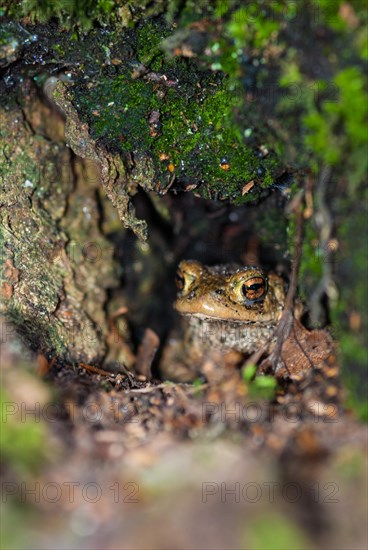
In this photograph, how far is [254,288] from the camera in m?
3.67

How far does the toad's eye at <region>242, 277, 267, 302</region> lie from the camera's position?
3.65 metres

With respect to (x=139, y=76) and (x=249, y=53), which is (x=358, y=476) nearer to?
(x=249, y=53)

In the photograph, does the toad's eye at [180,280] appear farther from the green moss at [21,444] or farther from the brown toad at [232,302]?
the green moss at [21,444]

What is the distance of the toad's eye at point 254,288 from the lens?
3650mm

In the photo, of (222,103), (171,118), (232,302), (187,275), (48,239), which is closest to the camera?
(222,103)

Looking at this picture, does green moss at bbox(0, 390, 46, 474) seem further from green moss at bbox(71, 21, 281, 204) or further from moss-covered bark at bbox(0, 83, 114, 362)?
green moss at bbox(71, 21, 281, 204)

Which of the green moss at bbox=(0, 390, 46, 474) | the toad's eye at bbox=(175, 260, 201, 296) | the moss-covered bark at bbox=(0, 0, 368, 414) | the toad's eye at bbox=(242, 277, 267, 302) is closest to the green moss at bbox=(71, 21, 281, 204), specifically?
the moss-covered bark at bbox=(0, 0, 368, 414)

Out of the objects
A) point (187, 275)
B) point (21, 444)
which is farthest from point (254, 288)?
point (21, 444)

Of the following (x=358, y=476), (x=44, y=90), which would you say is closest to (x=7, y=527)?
(x=358, y=476)

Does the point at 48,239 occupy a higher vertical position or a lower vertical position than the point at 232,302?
higher

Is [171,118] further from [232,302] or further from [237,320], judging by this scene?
[237,320]

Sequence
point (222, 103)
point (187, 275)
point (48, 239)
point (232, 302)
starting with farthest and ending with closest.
Result: point (187, 275) < point (232, 302) < point (48, 239) < point (222, 103)

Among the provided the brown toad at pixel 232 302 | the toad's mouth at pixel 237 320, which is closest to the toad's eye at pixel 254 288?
the brown toad at pixel 232 302

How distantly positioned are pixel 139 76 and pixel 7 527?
241 centimetres
